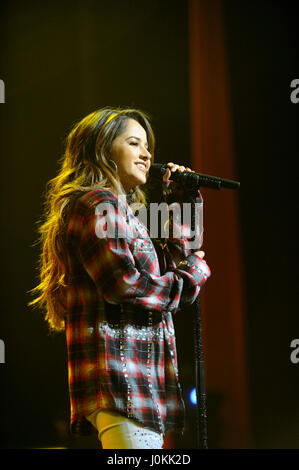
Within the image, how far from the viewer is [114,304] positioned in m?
1.25

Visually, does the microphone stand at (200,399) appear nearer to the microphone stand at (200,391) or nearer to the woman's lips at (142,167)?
the microphone stand at (200,391)

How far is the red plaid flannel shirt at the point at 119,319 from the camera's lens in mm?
1188

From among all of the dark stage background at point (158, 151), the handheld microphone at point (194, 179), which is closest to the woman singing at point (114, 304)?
the handheld microphone at point (194, 179)

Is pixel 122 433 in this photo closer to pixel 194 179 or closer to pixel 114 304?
pixel 114 304

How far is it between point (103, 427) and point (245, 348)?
6.46ft

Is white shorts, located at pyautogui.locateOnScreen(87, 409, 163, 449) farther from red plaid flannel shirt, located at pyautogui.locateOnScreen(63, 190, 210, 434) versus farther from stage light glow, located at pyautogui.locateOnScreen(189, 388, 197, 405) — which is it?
stage light glow, located at pyautogui.locateOnScreen(189, 388, 197, 405)

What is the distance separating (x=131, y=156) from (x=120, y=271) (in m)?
0.41

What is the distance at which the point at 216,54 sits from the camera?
3.00 m

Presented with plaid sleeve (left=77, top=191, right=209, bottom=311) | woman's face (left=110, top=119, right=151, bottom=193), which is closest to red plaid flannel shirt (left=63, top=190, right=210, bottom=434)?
plaid sleeve (left=77, top=191, right=209, bottom=311)

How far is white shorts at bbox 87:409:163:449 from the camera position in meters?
1.16

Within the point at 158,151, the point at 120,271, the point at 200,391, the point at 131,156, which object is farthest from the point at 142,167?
the point at 158,151

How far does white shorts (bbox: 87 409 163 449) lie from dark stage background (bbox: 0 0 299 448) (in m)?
1.67
